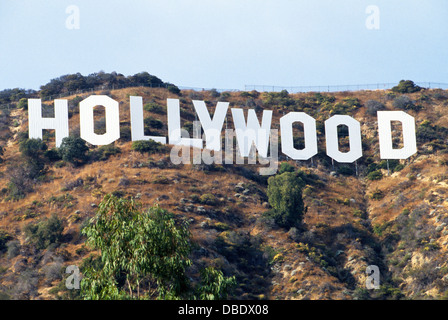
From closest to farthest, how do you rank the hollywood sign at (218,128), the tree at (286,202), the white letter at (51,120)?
1. the tree at (286,202)
2. the hollywood sign at (218,128)
3. the white letter at (51,120)

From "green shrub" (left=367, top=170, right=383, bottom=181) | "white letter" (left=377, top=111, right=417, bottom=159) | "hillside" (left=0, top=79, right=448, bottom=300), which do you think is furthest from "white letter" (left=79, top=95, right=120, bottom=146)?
A: "white letter" (left=377, top=111, right=417, bottom=159)

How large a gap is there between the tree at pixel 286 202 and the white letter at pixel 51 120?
23.9 metres

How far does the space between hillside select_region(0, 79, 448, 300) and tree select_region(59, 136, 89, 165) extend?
3.13ft

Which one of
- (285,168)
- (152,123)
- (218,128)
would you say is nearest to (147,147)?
(218,128)

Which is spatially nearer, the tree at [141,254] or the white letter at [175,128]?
the tree at [141,254]

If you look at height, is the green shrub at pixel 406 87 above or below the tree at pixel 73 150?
above

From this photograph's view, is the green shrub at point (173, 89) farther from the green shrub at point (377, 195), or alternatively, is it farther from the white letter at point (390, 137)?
the green shrub at point (377, 195)

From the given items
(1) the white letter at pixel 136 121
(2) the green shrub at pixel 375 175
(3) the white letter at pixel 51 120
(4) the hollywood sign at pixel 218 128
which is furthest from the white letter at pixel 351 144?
(3) the white letter at pixel 51 120

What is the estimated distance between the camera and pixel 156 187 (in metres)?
57.1

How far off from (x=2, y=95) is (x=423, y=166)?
62424mm

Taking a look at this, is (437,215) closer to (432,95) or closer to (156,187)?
(156,187)

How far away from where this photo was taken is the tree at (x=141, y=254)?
22.6 metres

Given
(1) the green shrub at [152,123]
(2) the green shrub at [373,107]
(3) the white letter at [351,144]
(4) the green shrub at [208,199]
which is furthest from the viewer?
(2) the green shrub at [373,107]

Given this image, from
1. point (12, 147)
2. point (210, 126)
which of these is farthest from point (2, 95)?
point (210, 126)
